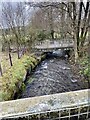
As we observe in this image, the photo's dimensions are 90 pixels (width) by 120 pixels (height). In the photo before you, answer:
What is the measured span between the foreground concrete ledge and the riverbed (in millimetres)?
759

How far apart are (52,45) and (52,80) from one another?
117 centimetres

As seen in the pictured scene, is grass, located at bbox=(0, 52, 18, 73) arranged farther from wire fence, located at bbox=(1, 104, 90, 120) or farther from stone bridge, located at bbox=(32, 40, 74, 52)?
wire fence, located at bbox=(1, 104, 90, 120)

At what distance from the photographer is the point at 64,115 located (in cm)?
159

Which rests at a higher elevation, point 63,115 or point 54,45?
point 54,45

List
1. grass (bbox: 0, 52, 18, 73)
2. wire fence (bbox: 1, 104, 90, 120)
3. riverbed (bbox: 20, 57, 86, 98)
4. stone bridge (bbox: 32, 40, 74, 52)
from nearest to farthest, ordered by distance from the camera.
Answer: wire fence (bbox: 1, 104, 90, 120) → grass (bbox: 0, 52, 18, 73) → riverbed (bbox: 20, 57, 86, 98) → stone bridge (bbox: 32, 40, 74, 52)

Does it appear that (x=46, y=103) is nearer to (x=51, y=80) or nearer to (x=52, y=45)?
(x=51, y=80)

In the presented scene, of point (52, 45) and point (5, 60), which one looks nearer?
point (5, 60)

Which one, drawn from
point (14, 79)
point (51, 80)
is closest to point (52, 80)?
point (51, 80)

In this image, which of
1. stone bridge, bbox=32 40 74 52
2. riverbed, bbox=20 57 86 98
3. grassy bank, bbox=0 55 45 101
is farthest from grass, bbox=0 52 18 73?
stone bridge, bbox=32 40 74 52

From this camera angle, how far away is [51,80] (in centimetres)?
293

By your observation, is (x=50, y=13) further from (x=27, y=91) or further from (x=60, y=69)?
(x=27, y=91)

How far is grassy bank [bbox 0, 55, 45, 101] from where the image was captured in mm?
2100

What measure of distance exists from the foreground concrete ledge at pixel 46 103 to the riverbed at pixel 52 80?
759 millimetres

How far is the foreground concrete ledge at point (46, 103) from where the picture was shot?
1.54m
